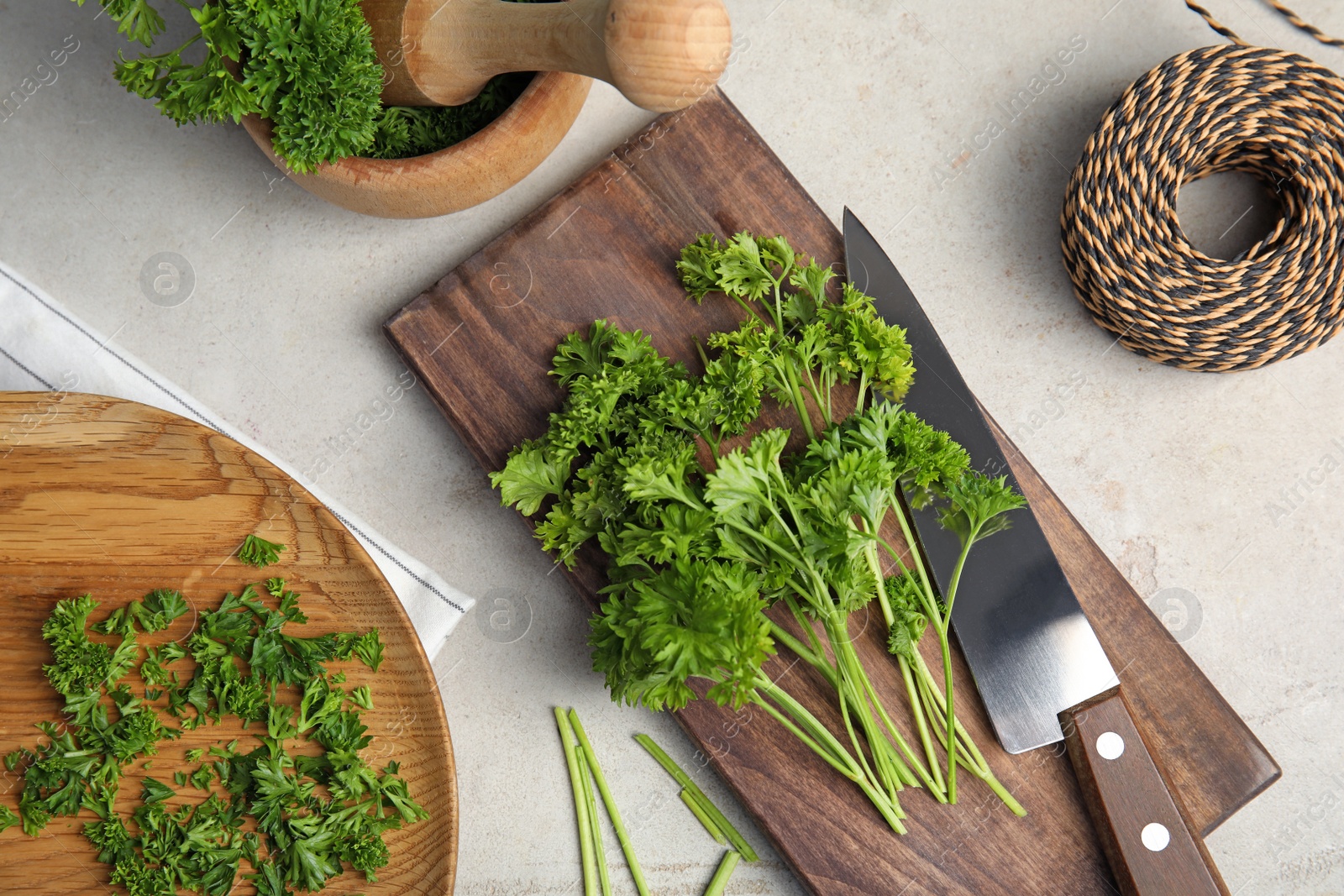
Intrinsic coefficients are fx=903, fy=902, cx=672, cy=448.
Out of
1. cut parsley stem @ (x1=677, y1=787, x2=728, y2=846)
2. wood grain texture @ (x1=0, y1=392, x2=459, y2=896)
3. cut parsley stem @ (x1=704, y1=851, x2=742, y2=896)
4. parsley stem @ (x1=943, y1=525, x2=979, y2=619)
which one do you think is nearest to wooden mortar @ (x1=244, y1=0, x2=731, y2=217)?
wood grain texture @ (x1=0, y1=392, x2=459, y2=896)

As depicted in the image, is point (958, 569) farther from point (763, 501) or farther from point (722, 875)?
point (722, 875)

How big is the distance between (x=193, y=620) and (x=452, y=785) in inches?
16.0

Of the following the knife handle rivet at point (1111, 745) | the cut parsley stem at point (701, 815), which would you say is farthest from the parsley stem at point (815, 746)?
the knife handle rivet at point (1111, 745)

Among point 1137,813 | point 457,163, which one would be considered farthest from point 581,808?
point 457,163

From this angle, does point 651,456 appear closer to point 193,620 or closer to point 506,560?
point 506,560

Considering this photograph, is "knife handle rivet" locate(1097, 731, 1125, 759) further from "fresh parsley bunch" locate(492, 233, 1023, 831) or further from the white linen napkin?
the white linen napkin

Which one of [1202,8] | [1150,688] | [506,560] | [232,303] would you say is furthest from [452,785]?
[1202,8]

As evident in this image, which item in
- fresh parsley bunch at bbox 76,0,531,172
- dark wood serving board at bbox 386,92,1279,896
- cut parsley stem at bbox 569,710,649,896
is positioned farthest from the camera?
cut parsley stem at bbox 569,710,649,896

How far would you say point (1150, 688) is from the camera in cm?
130

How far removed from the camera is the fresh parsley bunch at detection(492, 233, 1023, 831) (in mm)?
1098

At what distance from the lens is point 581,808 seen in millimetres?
1370

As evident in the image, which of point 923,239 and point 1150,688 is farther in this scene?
point 923,239

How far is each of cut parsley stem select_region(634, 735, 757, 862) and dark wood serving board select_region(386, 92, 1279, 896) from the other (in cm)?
10

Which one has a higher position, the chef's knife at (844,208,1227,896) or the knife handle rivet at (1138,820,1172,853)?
the chef's knife at (844,208,1227,896)
